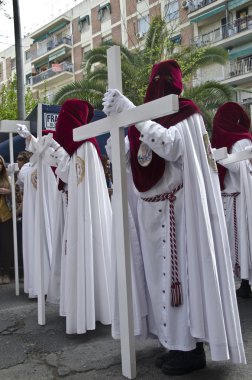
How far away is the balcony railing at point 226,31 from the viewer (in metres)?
28.9

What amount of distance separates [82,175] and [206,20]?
2988 centimetres

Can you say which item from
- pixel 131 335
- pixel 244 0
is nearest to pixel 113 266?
pixel 131 335

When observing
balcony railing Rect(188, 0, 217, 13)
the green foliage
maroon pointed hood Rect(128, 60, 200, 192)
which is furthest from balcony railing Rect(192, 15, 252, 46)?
maroon pointed hood Rect(128, 60, 200, 192)

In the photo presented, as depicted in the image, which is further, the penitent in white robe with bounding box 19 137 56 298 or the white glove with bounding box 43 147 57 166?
the penitent in white robe with bounding box 19 137 56 298

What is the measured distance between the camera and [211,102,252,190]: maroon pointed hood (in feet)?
17.8

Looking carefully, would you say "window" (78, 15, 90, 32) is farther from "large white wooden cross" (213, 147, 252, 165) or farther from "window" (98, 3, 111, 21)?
"large white wooden cross" (213, 147, 252, 165)

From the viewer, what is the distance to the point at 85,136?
3408 millimetres

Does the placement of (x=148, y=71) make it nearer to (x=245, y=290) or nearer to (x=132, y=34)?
(x=245, y=290)

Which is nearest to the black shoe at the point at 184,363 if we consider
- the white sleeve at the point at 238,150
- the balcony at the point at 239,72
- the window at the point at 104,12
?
the white sleeve at the point at 238,150

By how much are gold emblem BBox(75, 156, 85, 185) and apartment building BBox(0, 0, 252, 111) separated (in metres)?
14.4

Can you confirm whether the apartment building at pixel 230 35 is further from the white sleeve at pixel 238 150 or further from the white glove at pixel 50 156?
the white glove at pixel 50 156

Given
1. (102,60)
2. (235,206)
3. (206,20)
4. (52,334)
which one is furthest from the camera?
(206,20)

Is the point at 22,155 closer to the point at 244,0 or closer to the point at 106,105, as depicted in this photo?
the point at 106,105

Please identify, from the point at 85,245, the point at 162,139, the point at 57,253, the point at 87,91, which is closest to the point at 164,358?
the point at 85,245
